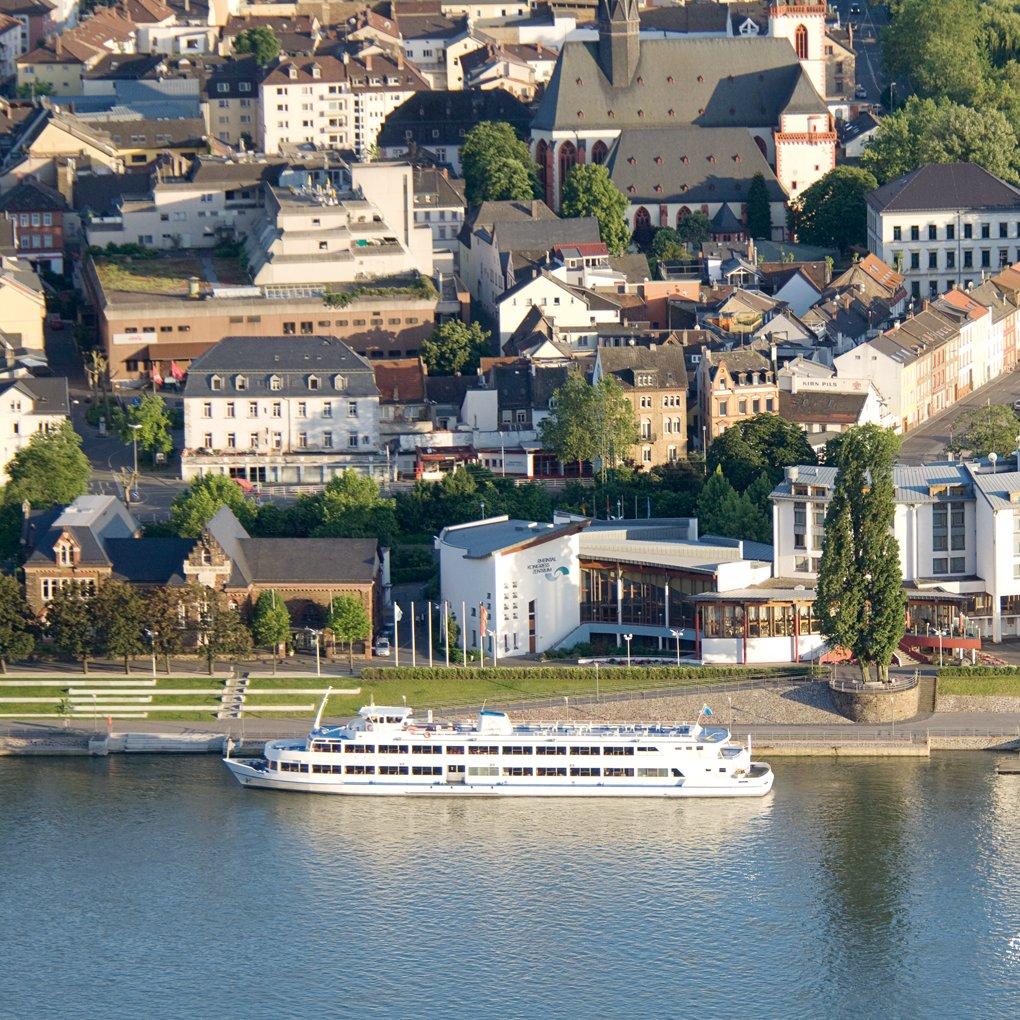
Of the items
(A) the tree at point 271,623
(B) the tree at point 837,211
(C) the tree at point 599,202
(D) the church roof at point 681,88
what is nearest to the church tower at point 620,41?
(D) the church roof at point 681,88

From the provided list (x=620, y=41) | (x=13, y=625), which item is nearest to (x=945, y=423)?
(x=13, y=625)

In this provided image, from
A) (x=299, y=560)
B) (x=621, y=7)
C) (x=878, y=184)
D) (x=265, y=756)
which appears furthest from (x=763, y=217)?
(x=265, y=756)

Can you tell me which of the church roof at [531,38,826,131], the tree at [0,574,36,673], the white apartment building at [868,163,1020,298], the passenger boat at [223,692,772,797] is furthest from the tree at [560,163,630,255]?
the passenger boat at [223,692,772,797]

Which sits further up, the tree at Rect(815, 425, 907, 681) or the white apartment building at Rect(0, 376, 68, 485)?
the white apartment building at Rect(0, 376, 68, 485)

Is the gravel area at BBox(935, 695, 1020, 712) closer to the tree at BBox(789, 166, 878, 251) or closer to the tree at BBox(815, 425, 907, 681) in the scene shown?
the tree at BBox(815, 425, 907, 681)

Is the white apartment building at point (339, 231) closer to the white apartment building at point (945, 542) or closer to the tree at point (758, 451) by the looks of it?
the tree at point (758, 451)
